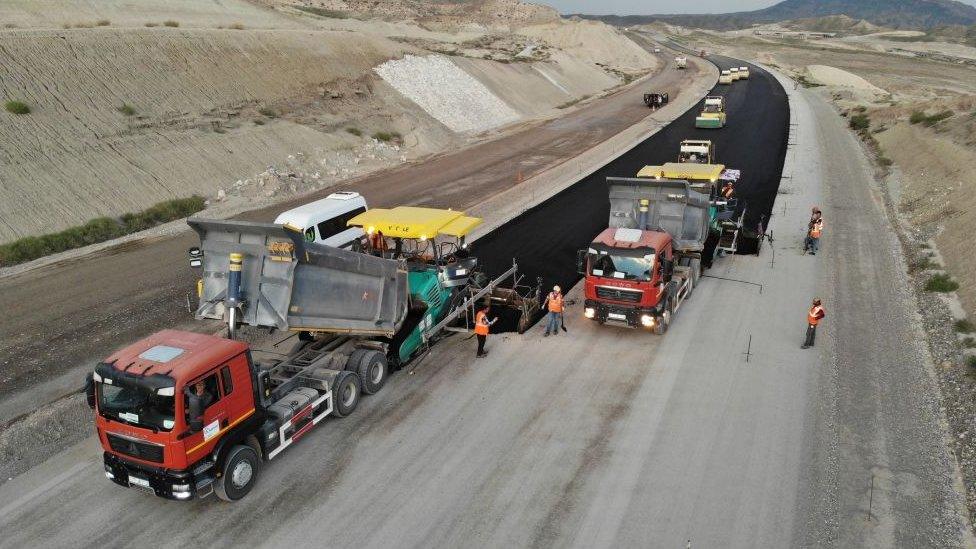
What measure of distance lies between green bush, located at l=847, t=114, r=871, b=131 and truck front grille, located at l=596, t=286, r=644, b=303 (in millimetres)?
37672

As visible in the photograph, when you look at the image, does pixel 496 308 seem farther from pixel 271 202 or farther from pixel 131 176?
pixel 131 176

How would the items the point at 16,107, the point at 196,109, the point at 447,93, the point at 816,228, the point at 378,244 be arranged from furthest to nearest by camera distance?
the point at 447,93
the point at 196,109
the point at 16,107
the point at 816,228
the point at 378,244

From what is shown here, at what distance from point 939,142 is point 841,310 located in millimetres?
21211

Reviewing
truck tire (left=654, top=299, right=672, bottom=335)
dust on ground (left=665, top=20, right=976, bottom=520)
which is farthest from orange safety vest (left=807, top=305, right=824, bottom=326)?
truck tire (left=654, top=299, right=672, bottom=335)

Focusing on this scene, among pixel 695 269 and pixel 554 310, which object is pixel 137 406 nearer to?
pixel 554 310

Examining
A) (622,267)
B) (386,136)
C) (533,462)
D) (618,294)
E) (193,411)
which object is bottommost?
(533,462)

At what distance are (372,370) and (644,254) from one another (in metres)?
6.90

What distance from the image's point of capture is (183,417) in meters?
8.83

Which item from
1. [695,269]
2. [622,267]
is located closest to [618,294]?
[622,267]

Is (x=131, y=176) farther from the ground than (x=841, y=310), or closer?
farther from the ground

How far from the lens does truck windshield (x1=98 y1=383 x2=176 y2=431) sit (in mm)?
8820

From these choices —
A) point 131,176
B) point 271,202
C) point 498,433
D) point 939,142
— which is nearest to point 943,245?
point 939,142

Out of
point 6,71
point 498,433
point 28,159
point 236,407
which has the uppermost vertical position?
point 6,71

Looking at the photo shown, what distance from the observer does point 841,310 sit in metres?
16.6
